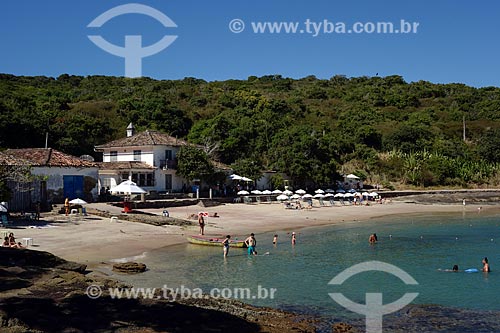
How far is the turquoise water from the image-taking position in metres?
17.7

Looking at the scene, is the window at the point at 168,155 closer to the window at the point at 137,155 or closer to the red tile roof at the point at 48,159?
the window at the point at 137,155

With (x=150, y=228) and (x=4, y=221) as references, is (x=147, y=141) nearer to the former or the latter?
(x=150, y=228)

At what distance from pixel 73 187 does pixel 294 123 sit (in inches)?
2002

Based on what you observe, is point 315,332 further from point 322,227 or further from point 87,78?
point 87,78

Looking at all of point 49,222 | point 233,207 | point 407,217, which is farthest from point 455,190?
point 49,222

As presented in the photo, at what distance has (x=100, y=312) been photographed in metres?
12.1

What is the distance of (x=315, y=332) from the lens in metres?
13.1

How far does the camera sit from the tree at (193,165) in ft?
152

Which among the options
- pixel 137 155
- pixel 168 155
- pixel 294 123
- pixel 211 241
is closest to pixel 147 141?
pixel 137 155

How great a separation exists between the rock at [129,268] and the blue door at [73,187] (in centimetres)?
1727

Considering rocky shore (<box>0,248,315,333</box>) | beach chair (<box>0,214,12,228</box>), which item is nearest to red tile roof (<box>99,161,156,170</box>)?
beach chair (<box>0,214,12,228</box>)

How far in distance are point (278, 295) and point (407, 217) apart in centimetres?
3065

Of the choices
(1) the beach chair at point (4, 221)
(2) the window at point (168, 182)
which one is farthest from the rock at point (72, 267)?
(2) the window at point (168, 182)

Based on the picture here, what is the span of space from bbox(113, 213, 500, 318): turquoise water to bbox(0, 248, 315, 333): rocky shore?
7.31 ft
